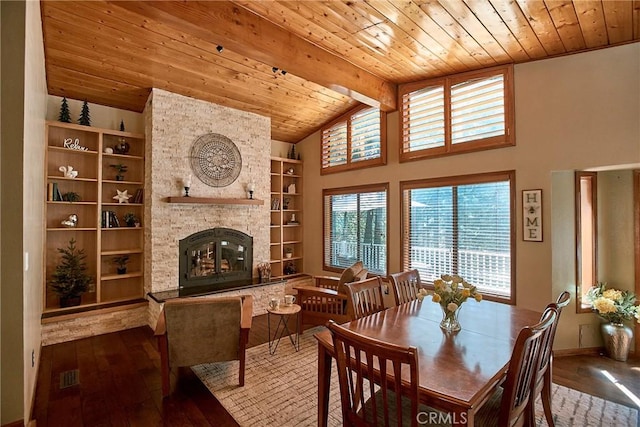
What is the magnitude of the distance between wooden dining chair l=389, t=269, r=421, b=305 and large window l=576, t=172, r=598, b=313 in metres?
2.09

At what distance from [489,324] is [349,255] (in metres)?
3.51

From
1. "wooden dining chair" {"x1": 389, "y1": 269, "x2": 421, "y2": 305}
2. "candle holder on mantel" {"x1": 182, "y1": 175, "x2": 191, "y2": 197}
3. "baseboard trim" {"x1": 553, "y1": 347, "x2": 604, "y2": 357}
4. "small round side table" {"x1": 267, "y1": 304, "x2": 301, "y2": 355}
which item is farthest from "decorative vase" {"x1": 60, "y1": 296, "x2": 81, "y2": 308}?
"baseboard trim" {"x1": 553, "y1": 347, "x2": 604, "y2": 357}

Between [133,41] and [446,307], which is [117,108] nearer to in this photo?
[133,41]

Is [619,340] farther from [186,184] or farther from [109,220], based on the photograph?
[109,220]

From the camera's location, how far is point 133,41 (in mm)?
3502

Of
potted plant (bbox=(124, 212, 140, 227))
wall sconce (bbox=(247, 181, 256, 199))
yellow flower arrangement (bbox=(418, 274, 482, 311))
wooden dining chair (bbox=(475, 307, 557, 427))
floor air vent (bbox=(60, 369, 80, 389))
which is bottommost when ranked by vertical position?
floor air vent (bbox=(60, 369, 80, 389))

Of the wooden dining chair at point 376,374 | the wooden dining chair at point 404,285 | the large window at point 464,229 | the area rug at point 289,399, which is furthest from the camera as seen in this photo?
the large window at point 464,229

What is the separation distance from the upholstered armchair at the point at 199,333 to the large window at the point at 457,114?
11.2 feet

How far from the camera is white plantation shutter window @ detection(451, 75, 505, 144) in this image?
3.93 metres

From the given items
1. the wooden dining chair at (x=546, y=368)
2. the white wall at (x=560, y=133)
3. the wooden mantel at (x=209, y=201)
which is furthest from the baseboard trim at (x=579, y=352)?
the wooden mantel at (x=209, y=201)

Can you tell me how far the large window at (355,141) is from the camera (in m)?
5.21

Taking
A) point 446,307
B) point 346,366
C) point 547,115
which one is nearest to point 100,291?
point 346,366

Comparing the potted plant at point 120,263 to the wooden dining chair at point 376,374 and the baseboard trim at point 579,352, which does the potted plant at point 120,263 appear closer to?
the wooden dining chair at point 376,374

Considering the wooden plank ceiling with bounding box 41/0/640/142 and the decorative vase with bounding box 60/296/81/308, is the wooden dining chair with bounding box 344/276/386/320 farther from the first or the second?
the decorative vase with bounding box 60/296/81/308
